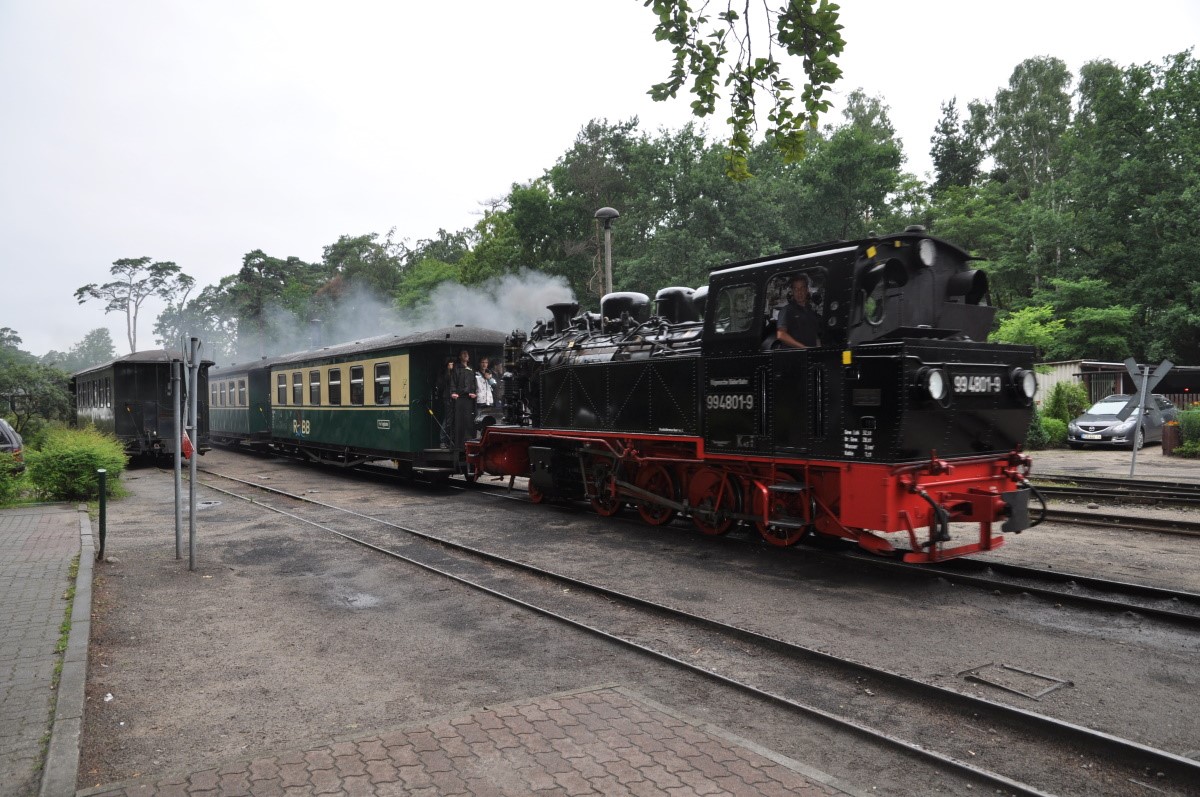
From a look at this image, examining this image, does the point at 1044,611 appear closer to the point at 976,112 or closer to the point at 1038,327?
the point at 1038,327

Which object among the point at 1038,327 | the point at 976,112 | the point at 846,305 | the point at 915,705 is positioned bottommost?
the point at 915,705

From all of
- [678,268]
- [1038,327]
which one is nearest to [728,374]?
[678,268]

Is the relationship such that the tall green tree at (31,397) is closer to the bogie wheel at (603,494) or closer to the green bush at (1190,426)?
the bogie wheel at (603,494)

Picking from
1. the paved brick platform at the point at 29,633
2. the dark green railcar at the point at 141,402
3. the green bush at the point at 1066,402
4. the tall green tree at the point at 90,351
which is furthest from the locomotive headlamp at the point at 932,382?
the tall green tree at the point at 90,351

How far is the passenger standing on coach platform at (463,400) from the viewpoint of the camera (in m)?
13.7

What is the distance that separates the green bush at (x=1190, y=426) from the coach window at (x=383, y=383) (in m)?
18.8

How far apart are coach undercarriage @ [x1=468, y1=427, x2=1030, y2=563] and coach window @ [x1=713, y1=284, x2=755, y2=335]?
129 cm

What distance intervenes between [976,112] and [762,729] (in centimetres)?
5251

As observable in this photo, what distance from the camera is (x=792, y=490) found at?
7.46 metres

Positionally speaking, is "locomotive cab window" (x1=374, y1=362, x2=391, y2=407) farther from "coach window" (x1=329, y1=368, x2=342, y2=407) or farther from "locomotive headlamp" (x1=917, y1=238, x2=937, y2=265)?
"locomotive headlamp" (x1=917, y1=238, x2=937, y2=265)

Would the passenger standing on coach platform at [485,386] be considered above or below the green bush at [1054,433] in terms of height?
above

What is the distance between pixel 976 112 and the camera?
47594 mm

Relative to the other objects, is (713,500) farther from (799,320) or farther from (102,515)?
(102,515)

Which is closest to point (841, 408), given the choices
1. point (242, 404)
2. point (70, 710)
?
point (70, 710)
